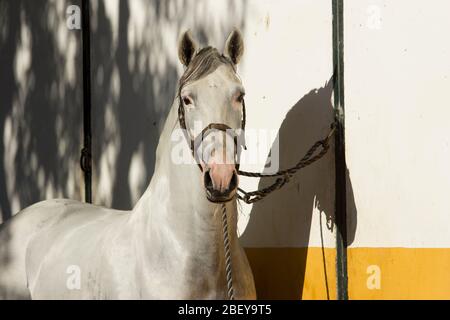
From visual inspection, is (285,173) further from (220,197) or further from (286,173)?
(220,197)

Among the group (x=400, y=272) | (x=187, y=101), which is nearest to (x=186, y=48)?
(x=187, y=101)

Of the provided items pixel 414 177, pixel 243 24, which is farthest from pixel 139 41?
pixel 414 177

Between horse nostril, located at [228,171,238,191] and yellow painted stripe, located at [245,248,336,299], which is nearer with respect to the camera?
horse nostril, located at [228,171,238,191]

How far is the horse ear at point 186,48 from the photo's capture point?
550 cm

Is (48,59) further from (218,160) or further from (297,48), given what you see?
(218,160)

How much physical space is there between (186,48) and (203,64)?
0.80ft

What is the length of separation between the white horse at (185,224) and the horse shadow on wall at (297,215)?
1.01 m

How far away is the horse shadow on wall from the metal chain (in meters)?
0.11

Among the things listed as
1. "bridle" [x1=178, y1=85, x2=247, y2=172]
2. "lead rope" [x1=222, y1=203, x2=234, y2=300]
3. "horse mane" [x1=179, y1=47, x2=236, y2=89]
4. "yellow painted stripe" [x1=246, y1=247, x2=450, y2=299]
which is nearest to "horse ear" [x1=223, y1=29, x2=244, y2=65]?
"horse mane" [x1=179, y1=47, x2=236, y2=89]

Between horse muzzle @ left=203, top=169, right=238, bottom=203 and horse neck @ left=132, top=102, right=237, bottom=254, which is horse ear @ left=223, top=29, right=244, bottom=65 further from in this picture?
horse muzzle @ left=203, top=169, right=238, bottom=203

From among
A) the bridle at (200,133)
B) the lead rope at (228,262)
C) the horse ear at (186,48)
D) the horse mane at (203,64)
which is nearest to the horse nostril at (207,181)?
the bridle at (200,133)

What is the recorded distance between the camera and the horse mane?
525cm

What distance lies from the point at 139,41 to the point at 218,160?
238 centimetres
